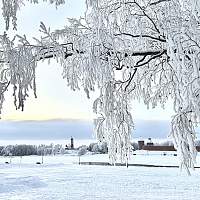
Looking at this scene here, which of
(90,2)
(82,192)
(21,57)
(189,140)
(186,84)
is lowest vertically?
(82,192)

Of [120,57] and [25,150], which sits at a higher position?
[120,57]

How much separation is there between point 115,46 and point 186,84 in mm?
1094

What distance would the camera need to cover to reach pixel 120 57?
4.37 m

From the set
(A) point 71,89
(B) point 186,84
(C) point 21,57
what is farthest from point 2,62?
(B) point 186,84

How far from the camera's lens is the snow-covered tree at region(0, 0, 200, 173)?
139 inches

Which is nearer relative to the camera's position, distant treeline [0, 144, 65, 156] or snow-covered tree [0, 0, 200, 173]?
snow-covered tree [0, 0, 200, 173]

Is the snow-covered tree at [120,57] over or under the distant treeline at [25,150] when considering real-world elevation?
over

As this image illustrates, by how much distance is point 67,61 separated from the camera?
15.0 feet

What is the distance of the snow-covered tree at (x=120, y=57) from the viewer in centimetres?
353

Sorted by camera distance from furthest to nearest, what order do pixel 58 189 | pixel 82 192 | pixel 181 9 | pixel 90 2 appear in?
pixel 58 189, pixel 82 192, pixel 181 9, pixel 90 2

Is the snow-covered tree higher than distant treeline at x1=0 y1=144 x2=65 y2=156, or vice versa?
the snow-covered tree

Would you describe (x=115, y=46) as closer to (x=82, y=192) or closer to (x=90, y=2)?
(x=90, y=2)

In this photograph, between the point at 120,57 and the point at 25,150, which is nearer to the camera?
the point at 120,57

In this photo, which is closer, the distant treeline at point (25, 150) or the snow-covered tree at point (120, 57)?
the snow-covered tree at point (120, 57)
